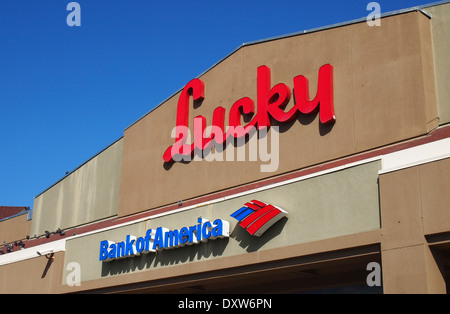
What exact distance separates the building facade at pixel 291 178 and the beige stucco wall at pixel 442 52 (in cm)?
3

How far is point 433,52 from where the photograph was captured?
58.5 feet

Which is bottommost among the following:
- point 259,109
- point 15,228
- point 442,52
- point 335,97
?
point 15,228

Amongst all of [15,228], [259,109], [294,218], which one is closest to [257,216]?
[294,218]

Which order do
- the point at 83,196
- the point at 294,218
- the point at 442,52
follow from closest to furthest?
the point at 442,52 < the point at 294,218 < the point at 83,196

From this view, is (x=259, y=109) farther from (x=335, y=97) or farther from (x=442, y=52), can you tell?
(x=442, y=52)

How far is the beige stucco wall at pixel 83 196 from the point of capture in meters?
27.1

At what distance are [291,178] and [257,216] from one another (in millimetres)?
1654

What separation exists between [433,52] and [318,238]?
20.0ft

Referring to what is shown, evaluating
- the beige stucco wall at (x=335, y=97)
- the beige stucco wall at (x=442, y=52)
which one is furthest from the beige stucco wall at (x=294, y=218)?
the beige stucco wall at (x=442, y=52)

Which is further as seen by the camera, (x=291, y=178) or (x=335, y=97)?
(x=291, y=178)

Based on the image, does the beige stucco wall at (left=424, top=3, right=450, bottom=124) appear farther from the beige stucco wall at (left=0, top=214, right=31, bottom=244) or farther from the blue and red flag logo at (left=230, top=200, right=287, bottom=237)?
the beige stucco wall at (left=0, top=214, right=31, bottom=244)

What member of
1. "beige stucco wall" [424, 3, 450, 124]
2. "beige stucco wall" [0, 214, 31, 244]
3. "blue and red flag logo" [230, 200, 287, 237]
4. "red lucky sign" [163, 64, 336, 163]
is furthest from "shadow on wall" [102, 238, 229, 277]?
"beige stucco wall" [0, 214, 31, 244]

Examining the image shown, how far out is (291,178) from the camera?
1958 cm

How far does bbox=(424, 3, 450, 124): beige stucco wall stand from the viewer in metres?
17.2
